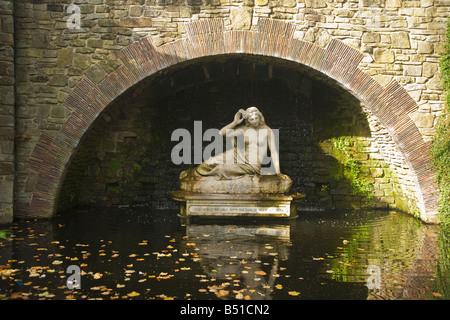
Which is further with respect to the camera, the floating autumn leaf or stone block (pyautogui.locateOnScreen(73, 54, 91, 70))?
stone block (pyautogui.locateOnScreen(73, 54, 91, 70))

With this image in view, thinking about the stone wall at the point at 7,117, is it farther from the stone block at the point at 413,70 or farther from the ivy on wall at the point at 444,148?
the ivy on wall at the point at 444,148

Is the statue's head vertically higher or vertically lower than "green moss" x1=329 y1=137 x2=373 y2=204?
higher

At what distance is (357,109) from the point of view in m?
8.62

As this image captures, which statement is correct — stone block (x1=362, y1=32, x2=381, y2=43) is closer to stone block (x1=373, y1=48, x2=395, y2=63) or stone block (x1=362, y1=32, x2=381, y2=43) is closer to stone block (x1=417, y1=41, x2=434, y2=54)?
stone block (x1=373, y1=48, x2=395, y2=63)

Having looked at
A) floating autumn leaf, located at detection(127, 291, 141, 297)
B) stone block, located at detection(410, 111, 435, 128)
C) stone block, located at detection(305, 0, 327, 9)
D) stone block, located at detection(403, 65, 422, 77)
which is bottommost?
floating autumn leaf, located at detection(127, 291, 141, 297)

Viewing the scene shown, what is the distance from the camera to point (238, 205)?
716 cm

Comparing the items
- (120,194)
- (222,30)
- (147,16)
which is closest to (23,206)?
(120,194)

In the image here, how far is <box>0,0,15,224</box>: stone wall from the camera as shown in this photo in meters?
6.82

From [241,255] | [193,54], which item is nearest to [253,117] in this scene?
Result: [193,54]

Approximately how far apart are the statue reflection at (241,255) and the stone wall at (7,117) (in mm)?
2991

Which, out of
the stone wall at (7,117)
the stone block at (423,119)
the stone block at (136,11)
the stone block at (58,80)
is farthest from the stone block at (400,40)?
the stone wall at (7,117)

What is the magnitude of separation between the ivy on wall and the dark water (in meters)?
0.47

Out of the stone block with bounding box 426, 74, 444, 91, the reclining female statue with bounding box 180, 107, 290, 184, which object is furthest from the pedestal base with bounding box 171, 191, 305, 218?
the stone block with bounding box 426, 74, 444, 91

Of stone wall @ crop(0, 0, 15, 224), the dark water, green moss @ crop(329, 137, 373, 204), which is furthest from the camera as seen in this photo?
green moss @ crop(329, 137, 373, 204)
